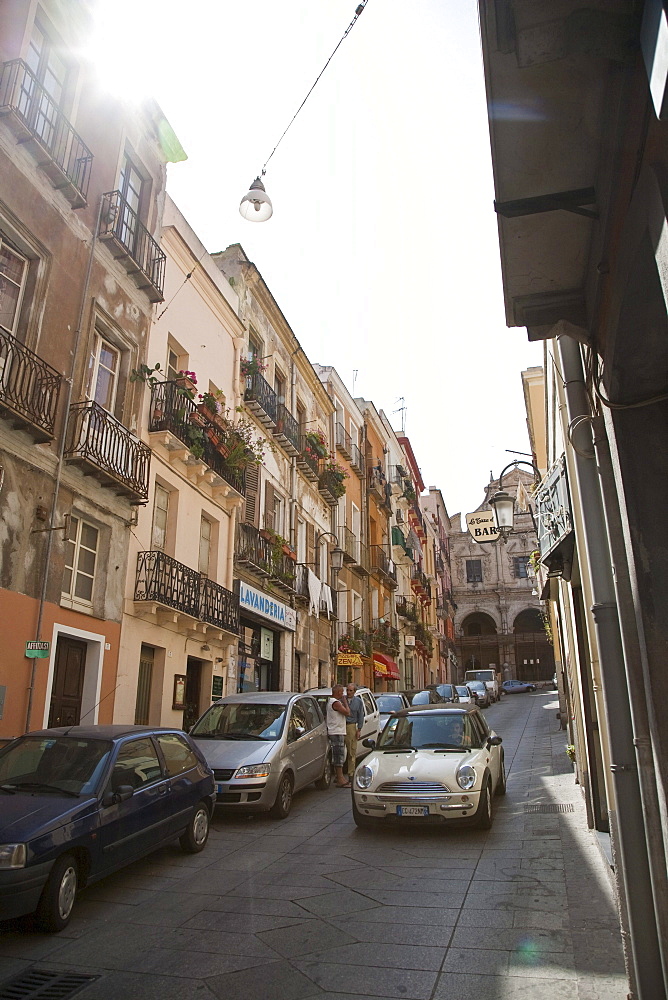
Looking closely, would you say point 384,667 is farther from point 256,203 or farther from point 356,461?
point 256,203

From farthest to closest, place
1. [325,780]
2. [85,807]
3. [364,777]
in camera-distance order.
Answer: [325,780], [364,777], [85,807]

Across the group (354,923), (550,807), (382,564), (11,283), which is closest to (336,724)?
(550,807)

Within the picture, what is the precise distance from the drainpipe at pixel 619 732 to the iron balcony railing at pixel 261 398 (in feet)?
50.8

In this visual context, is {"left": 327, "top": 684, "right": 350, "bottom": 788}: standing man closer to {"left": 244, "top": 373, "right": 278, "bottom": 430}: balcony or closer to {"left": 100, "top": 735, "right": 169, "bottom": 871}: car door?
Result: {"left": 100, "top": 735, "right": 169, "bottom": 871}: car door

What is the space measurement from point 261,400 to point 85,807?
15.4m

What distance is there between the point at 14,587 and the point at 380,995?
7935mm

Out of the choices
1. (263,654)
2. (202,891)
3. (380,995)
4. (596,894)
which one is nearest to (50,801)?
(202,891)

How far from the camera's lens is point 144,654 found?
14.4m

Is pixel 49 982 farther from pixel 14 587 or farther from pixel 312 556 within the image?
pixel 312 556

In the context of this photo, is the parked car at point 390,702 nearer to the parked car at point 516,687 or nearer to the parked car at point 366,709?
the parked car at point 366,709

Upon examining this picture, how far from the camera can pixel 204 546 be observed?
17469mm

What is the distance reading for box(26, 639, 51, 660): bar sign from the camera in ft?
34.2

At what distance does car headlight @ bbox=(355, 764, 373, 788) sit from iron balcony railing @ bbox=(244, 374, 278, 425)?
12.5 m

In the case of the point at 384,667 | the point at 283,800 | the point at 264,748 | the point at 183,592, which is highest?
the point at 384,667
